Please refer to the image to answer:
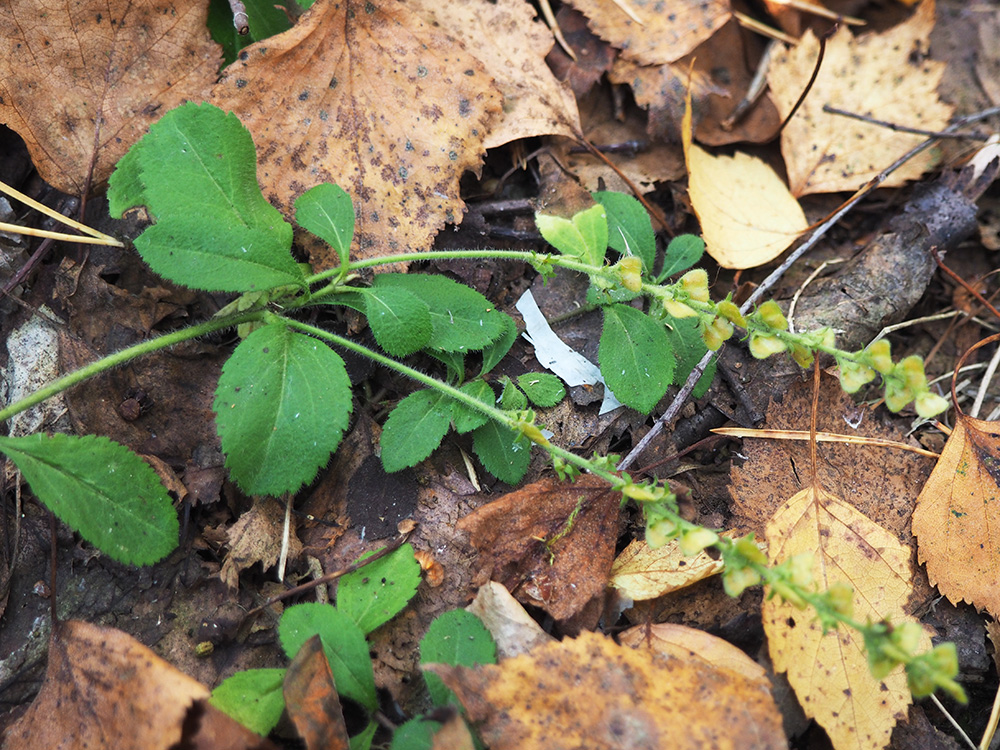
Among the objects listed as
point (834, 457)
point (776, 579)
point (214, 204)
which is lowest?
point (834, 457)

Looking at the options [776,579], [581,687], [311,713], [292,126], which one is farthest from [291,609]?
[292,126]

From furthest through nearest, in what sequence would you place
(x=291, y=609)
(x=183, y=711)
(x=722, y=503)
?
1. (x=722, y=503)
2. (x=291, y=609)
3. (x=183, y=711)

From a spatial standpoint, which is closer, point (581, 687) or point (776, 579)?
point (776, 579)

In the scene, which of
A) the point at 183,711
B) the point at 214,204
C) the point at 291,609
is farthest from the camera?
the point at 214,204

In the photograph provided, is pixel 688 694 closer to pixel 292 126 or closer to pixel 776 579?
pixel 776 579

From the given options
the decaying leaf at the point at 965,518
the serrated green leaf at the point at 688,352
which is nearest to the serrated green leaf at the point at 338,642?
the serrated green leaf at the point at 688,352

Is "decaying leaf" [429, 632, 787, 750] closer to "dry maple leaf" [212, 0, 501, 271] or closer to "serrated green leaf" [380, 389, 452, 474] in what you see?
"serrated green leaf" [380, 389, 452, 474]

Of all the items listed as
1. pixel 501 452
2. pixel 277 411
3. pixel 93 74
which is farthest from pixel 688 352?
pixel 93 74

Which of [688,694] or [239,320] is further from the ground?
[239,320]
